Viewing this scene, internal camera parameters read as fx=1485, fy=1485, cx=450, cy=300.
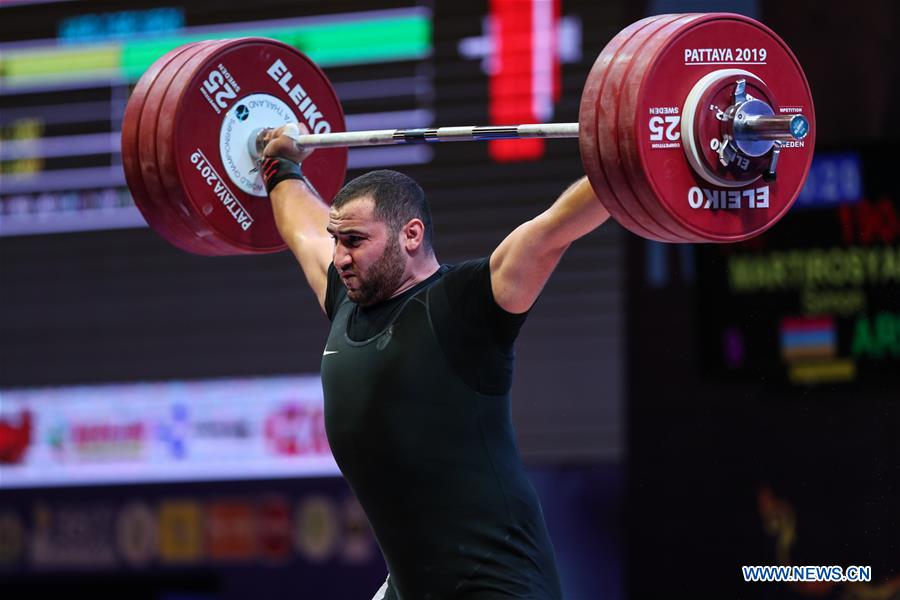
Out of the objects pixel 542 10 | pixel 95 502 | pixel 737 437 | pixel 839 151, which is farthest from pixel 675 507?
pixel 95 502

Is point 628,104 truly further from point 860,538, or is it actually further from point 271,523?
point 271,523

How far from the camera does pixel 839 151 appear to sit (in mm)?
5266

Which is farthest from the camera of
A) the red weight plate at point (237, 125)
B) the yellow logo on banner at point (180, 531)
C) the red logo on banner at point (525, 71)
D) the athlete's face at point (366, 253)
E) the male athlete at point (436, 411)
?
the yellow logo on banner at point (180, 531)

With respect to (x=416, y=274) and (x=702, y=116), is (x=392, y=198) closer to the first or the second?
(x=416, y=274)

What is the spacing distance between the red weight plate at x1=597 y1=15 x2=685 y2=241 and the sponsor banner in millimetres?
3394

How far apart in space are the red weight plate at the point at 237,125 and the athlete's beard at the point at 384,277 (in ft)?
2.37

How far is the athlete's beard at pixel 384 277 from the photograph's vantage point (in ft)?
10.3

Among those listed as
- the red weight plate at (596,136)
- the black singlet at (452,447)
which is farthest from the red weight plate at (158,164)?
the red weight plate at (596,136)

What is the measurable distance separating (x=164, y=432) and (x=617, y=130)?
12.9 ft

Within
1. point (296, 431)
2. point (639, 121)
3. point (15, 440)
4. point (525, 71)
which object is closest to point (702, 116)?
point (639, 121)

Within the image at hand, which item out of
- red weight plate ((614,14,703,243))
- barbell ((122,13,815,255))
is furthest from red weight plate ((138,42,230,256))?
red weight plate ((614,14,703,243))

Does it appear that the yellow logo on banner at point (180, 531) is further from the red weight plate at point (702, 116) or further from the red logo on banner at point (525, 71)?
the red weight plate at point (702, 116)

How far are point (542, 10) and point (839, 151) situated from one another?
1446 millimetres

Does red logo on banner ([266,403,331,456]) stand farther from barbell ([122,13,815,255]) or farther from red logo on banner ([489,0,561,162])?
barbell ([122,13,815,255])
